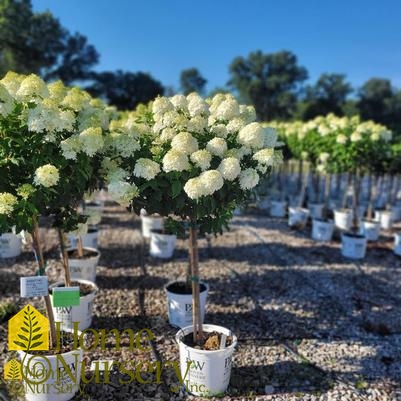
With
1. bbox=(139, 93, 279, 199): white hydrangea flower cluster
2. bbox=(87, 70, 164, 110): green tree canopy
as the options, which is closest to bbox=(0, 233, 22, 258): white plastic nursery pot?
bbox=(139, 93, 279, 199): white hydrangea flower cluster

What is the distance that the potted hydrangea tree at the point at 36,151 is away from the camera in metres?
2.23

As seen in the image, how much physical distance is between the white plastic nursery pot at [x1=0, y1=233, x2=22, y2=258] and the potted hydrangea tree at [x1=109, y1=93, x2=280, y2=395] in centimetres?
298

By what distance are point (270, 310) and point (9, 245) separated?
126 inches

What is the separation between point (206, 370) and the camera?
8.78 ft

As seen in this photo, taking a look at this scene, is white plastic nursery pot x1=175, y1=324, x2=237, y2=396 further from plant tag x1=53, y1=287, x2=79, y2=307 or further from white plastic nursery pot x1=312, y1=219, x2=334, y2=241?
white plastic nursery pot x1=312, y1=219, x2=334, y2=241

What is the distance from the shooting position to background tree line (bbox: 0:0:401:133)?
957 inches

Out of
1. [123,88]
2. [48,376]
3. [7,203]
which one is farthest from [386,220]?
Answer: [123,88]

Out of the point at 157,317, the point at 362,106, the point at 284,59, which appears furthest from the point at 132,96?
the point at 157,317

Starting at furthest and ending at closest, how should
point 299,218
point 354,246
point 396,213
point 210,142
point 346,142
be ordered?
1. point 396,213
2. point 299,218
3. point 346,142
4. point 354,246
5. point 210,142

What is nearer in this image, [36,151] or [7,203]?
[7,203]

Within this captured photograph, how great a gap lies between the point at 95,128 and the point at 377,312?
3.29 metres

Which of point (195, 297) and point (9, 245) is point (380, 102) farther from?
point (195, 297)

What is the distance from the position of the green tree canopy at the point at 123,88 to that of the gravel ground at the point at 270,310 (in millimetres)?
29029

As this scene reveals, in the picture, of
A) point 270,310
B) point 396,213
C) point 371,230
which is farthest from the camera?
point 396,213
